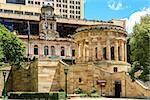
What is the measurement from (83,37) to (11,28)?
126ft

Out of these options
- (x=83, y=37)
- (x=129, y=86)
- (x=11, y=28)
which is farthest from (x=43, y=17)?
(x=129, y=86)

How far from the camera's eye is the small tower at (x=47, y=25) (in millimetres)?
101875

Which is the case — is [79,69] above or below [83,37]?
below

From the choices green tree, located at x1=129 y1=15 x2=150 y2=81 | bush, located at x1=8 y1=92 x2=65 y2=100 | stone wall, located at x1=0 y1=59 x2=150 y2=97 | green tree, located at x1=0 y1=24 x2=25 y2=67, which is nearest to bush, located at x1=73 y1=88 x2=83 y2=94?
stone wall, located at x1=0 y1=59 x2=150 y2=97

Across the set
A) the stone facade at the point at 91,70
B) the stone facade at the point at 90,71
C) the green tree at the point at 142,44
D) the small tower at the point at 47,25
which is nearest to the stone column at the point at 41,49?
the small tower at the point at 47,25

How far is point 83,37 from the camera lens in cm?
7244

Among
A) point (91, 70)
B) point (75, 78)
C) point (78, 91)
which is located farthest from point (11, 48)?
point (91, 70)

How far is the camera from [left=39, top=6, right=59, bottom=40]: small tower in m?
102

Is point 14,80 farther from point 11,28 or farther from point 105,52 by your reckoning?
point 11,28

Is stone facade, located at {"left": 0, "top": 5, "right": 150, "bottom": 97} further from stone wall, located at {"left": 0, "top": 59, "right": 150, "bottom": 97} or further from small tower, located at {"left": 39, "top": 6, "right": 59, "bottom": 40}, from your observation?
small tower, located at {"left": 39, "top": 6, "right": 59, "bottom": 40}

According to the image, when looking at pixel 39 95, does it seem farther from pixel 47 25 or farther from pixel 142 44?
pixel 47 25

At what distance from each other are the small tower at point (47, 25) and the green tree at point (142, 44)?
152ft

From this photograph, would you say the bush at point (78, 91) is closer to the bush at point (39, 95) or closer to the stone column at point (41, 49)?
the bush at point (39, 95)

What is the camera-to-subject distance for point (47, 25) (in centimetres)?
10231
